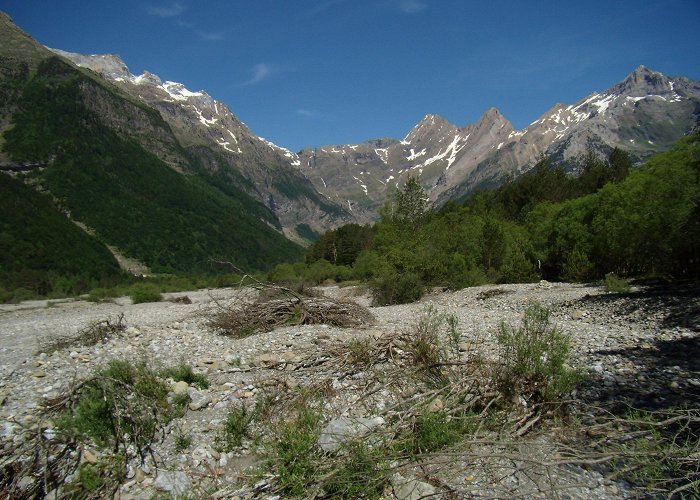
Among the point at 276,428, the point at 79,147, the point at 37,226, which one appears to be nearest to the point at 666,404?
the point at 276,428

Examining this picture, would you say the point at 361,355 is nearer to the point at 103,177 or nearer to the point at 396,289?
the point at 396,289

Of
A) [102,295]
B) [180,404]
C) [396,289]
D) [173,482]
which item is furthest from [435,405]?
[102,295]

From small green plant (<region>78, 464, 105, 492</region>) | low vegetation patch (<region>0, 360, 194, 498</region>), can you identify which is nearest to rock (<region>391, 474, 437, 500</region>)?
low vegetation patch (<region>0, 360, 194, 498</region>)

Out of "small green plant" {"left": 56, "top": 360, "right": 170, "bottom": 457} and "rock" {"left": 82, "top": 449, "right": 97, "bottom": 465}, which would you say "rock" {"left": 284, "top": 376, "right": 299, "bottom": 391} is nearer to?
"small green plant" {"left": 56, "top": 360, "right": 170, "bottom": 457}

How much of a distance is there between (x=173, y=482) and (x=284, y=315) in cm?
879

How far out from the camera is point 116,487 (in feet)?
16.5

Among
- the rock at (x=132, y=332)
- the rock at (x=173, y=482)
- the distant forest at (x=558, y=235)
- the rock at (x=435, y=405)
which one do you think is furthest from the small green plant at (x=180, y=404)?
the distant forest at (x=558, y=235)

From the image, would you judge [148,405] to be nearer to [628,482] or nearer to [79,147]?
[628,482]

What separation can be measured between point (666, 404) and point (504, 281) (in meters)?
25.9

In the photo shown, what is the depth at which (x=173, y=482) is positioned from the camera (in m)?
5.18

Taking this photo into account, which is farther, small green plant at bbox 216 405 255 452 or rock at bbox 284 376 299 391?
rock at bbox 284 376 299 391

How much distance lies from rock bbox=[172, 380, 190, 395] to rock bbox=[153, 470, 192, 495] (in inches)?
87.5

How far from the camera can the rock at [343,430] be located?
5148mm

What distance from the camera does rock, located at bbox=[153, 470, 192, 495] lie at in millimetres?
5039
